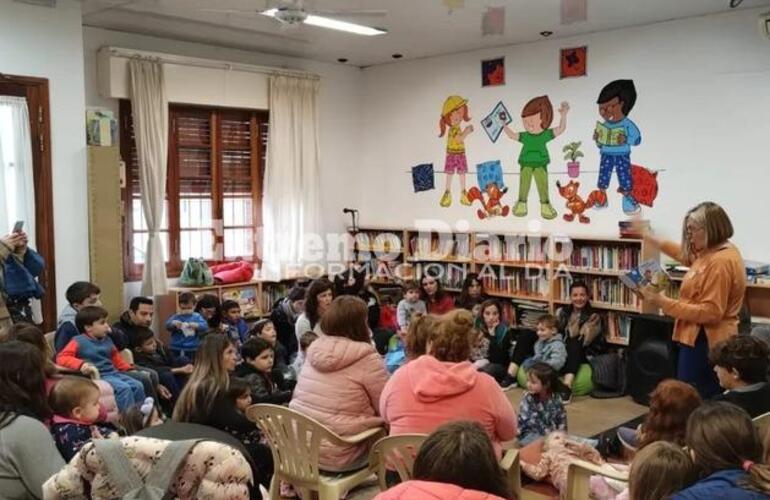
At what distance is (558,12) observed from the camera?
5773mm

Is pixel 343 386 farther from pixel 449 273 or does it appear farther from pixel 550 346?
pixel 449 273

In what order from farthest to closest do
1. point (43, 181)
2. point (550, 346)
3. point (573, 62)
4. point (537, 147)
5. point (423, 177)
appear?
point (423, 177), point (537, 147), point (573, 62), point (550, 346), point (43, 181)

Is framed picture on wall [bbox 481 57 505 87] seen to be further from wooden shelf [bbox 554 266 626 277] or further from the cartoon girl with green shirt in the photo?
wooden shelf [bbox 554 266 626 277]

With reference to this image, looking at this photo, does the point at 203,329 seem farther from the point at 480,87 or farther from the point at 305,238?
the point at 480,87

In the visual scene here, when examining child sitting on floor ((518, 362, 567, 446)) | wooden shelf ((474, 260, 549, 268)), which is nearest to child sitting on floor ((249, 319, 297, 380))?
child sitting on floor ((518, 362, 567, 446))

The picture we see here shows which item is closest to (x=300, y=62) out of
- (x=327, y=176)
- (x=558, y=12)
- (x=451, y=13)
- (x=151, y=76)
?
(x=327, y=176)

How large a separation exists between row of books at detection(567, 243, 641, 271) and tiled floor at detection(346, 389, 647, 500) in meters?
1.17

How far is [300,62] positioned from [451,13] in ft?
8.16

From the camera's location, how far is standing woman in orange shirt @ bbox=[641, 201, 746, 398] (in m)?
3.39

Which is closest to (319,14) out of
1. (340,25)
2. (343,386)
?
(340,25)

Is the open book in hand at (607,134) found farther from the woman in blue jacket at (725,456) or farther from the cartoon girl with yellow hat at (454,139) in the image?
the woman in blue jacket at (725,456)

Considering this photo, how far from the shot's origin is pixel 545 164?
6.88 metres

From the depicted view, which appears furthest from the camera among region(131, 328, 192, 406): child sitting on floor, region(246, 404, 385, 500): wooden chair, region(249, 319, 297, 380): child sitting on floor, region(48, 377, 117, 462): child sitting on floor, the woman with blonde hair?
region(249, 319, 297, 380): child sitting on floor

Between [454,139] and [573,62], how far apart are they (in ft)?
5.00
